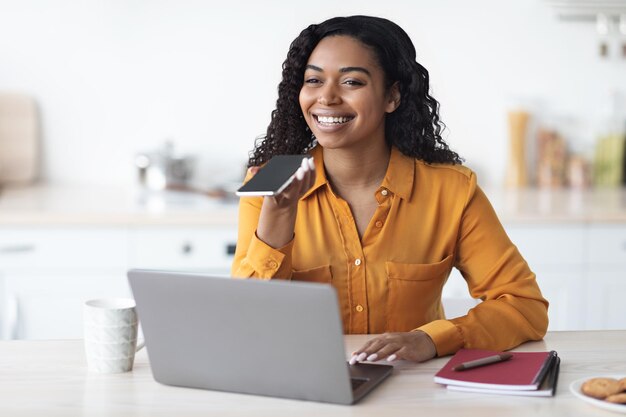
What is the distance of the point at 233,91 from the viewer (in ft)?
12.0

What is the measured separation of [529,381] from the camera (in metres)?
1.45

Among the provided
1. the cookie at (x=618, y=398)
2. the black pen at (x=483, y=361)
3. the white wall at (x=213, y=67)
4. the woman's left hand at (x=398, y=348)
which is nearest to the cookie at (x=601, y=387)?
the cookie at (x=618, y=398)

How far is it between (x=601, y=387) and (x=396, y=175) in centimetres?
80

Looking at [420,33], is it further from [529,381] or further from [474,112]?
[529,381]

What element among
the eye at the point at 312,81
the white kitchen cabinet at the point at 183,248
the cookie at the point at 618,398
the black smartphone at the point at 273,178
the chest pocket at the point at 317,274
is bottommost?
the white kitchen cabinet at the point at 183,248

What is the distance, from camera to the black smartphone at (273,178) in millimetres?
1519

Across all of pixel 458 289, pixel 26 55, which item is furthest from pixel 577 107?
pixel 26 55

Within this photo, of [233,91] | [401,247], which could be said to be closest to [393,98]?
[401,247]

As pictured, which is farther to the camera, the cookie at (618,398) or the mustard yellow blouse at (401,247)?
the mustard yellow blouse at (401,247)

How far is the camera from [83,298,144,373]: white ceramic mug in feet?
5.08

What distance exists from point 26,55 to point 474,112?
5.56ft

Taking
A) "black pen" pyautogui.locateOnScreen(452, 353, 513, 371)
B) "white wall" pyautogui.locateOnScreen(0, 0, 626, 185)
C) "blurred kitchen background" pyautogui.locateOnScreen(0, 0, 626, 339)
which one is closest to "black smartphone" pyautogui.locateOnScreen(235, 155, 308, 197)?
"black pen" pyautogui.locateOnScreen(452, 353, 513, 371)

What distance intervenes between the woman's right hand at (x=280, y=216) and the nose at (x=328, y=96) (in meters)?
0.27

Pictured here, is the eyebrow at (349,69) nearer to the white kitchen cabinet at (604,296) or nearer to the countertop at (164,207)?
the countertop at (164,207)
